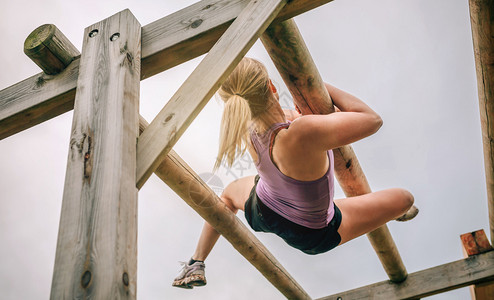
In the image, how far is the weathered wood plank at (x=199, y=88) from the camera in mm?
1555

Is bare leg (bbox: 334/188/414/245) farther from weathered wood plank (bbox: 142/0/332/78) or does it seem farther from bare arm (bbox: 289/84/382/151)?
weathered wood plank (bbox: 142/0/332/78)

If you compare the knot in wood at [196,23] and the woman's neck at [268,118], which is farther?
the woman's neck at [268,118]

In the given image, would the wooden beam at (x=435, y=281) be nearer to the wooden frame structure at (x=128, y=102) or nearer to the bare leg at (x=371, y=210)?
the wooden frame structure at (x=128, y=102)

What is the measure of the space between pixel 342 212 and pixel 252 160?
2.16 feet

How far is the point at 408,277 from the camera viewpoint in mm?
4031

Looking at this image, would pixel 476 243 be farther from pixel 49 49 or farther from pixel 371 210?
pixel 49 49

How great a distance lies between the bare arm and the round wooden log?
3.63 feet

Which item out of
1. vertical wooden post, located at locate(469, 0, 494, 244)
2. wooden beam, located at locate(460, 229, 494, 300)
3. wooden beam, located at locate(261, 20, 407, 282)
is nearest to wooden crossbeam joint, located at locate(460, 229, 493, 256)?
wooden beam, located at locate(460, 229, 494, 300)

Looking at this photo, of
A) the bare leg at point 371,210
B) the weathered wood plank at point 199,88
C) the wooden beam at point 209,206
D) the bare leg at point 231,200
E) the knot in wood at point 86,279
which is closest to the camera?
the knot in wood at point 86,279

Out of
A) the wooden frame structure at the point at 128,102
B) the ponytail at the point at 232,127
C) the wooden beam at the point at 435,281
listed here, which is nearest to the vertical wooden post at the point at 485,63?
the wooden frame structure at the point at 128,102

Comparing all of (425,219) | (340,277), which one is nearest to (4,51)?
(340,277)

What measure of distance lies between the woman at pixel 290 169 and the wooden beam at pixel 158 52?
0.29 meters

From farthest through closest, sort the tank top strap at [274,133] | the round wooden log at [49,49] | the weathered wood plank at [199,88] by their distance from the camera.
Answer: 1. the tank top strap at [274,133]
2. the round wooden log at [49,49]
3. the weathered wood plank at [199,88]

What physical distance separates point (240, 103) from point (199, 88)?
1.66 feet
